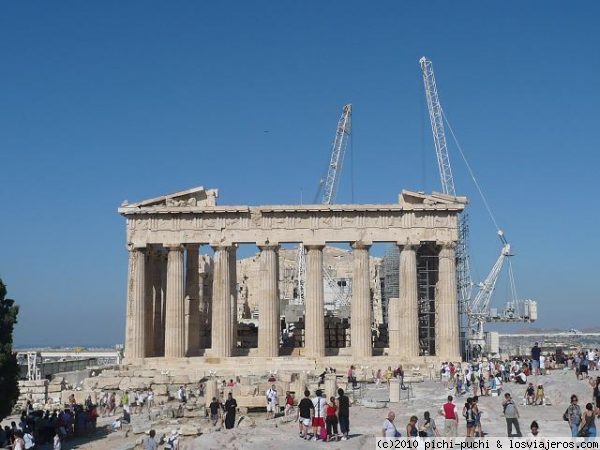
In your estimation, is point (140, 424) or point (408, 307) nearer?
point (140, 424)

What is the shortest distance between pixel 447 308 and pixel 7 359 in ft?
89.9

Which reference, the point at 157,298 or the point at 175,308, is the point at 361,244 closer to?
the point at 175,308

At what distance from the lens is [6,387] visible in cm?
3312

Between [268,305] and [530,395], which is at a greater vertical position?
[268,305]

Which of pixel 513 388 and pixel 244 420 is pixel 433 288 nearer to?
pixel 513 388

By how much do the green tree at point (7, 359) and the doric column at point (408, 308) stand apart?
80.7 feet

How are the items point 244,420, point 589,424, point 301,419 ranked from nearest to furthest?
point 589,424, point 301,419, point 244,420

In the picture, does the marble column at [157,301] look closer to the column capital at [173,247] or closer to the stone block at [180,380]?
the column capital at [173,247]

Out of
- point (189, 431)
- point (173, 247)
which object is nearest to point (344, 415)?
point (189, 431)

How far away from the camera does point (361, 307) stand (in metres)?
51.8

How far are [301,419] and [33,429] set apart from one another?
11.9 m

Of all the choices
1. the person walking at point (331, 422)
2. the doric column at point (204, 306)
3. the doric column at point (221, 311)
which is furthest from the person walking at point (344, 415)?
the doric column at point (204, 306)

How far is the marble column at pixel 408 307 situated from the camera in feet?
168

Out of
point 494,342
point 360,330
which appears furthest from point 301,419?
point 494,342
